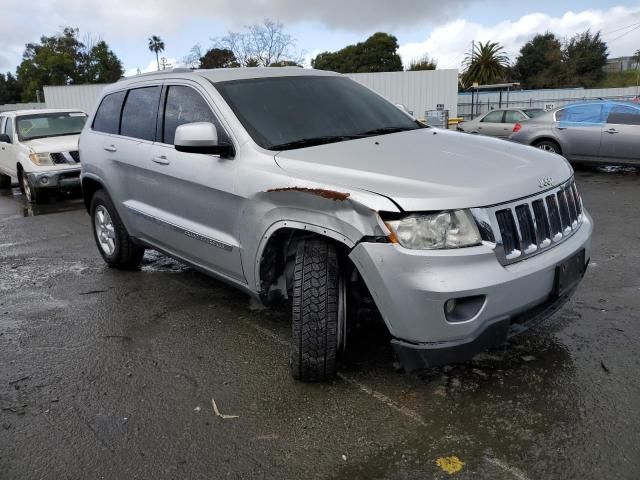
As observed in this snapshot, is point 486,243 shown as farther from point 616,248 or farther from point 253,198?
point 616,248

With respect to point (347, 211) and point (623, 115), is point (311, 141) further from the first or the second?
point (623, 115)

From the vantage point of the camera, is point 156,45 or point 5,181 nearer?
point 5,181

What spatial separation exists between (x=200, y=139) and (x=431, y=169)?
4.65ft

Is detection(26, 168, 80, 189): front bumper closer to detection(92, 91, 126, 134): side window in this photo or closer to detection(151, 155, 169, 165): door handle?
detection(92, 91, 126, 134): side window

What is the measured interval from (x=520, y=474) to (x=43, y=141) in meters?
10.9

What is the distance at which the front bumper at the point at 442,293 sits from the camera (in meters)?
2.63

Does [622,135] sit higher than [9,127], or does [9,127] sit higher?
[9,127]

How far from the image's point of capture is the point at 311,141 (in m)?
3.58

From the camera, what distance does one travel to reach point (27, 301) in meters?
4.96

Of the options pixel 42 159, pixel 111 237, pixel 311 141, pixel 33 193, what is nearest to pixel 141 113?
pixel 111 237

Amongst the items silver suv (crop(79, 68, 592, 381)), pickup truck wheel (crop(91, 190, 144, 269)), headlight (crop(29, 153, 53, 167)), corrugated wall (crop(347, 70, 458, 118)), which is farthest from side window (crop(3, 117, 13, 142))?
corrugated wall (crop(347, 70, 458, 118))

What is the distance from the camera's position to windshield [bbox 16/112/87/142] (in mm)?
11375

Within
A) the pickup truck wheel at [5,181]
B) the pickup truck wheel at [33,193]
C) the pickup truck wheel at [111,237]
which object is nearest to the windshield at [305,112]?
the pickup truck wheel at [111,237]

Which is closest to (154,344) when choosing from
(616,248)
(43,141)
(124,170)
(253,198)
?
(253,198)
